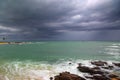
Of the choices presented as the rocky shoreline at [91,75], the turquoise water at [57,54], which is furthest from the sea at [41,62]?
the rocky shoreline at [91,75]

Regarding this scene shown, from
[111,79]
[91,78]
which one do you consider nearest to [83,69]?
[91,78]

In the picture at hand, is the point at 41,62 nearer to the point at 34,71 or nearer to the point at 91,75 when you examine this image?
the point at 34,71

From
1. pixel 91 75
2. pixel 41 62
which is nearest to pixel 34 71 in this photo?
pixel 41 62

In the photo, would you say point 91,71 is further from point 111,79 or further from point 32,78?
point 32,78

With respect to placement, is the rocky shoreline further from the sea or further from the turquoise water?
the turquoise water

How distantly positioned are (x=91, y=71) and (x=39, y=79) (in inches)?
421

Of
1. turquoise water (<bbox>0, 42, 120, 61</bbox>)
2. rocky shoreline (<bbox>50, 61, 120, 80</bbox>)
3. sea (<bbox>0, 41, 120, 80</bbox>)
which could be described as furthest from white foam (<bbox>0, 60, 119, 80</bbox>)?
turquoise water (<bbox>0, 42, 120, 61</bbox>)

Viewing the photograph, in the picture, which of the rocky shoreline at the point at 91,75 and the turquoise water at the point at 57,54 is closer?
the rocky shoreline at the point at 91,75

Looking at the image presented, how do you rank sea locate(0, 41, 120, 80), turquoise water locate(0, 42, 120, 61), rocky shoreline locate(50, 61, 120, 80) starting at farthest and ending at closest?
turquoise water locate(0, 42, 120, 61) → sea locate(0, 41, 120, 80) → rocky shoreline locate(50, 61, 120, 80)

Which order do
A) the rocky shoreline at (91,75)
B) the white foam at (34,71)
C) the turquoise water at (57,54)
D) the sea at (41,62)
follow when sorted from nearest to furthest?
1. the rocky shoreline at (91,75)
2. the white foam at (34,71)
3. the sea at (41,62)
4. the turquoise water at (57,54)

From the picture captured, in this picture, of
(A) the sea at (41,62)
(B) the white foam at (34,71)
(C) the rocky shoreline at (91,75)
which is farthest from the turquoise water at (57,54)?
(C) the rocky shoreline at (91,75)

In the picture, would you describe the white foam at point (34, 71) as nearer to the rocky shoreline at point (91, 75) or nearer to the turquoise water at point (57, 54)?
the rocky shoreline at point (91, 75)

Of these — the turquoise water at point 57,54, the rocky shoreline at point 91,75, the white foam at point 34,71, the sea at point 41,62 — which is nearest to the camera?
the rocky shoreline at point 91,75

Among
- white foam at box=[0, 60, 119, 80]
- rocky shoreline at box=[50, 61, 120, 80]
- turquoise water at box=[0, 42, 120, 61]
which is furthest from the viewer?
turquoise water at box=[0, 42, 120, 61]
